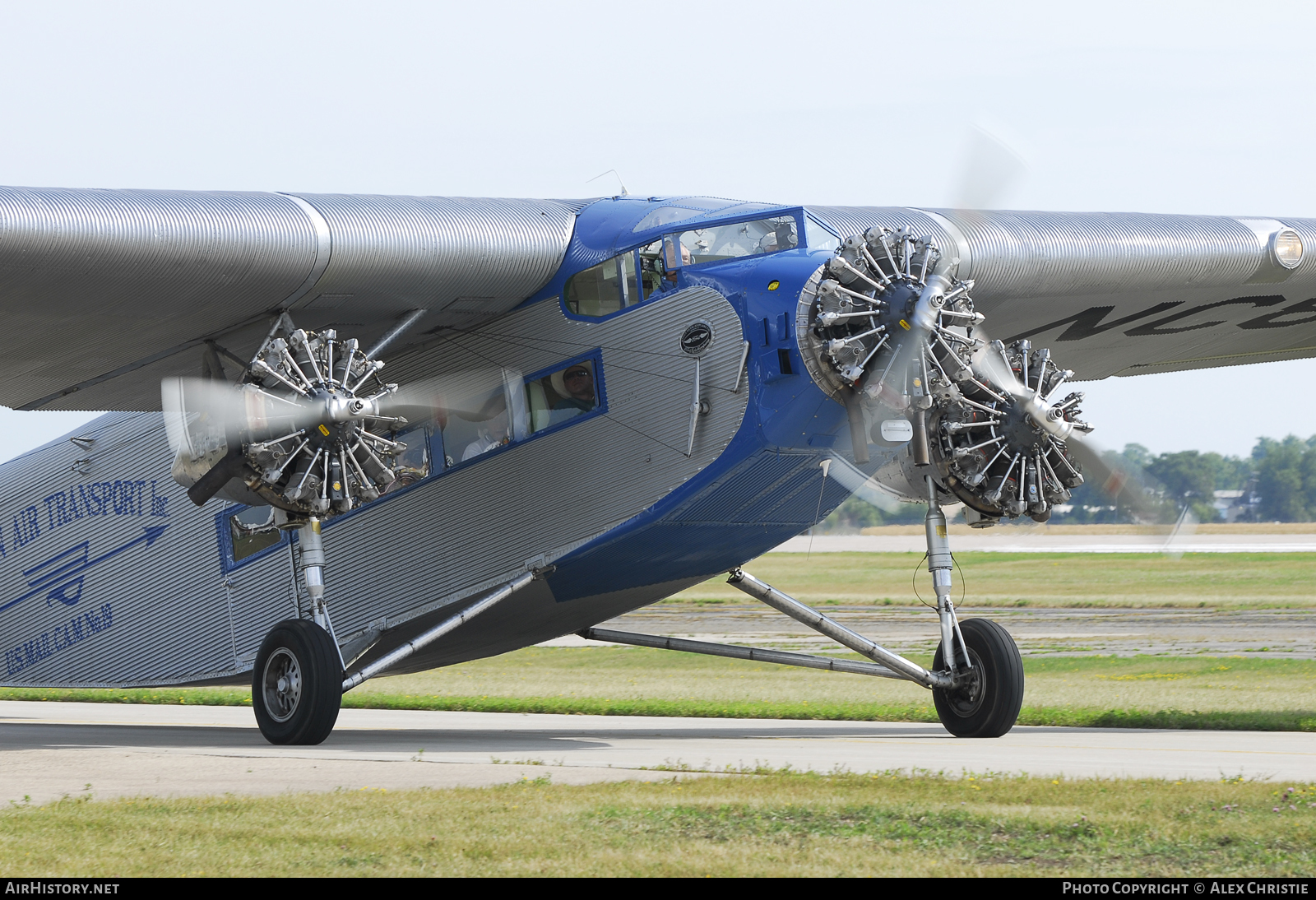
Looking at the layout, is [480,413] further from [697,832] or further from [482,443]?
[697,832]

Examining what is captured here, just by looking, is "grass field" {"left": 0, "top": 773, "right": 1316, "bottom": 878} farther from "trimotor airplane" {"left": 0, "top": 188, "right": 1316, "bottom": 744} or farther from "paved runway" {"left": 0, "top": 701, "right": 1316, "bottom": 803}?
"trimotor airplane" {"left": 0, "top": 188, "right": 1316, "bottom": 744}

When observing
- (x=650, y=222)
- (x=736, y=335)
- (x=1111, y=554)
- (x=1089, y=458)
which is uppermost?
(x=650, y=222)

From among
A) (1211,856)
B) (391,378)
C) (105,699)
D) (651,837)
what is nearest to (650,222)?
(391,378)

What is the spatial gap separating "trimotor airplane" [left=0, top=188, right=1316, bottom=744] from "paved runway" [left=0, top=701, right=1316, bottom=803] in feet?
3.01

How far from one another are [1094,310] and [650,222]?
7.12 meters

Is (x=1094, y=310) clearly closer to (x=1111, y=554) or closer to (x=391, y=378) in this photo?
(x=391, y=378)

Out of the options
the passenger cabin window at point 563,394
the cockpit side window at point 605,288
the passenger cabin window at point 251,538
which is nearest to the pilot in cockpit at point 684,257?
the cockpit side window at point 605,288

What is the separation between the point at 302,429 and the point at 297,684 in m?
2.51

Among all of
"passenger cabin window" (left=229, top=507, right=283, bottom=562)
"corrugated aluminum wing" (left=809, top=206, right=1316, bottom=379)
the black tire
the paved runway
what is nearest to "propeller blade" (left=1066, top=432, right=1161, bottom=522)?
the black tire

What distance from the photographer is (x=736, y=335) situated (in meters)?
14.1

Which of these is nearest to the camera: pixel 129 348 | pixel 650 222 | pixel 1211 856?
pixel 1211 856

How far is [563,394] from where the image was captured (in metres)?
15.7

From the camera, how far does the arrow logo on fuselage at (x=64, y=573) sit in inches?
792

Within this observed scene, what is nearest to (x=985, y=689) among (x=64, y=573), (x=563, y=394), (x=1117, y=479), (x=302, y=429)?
(x=1117, y=479)
